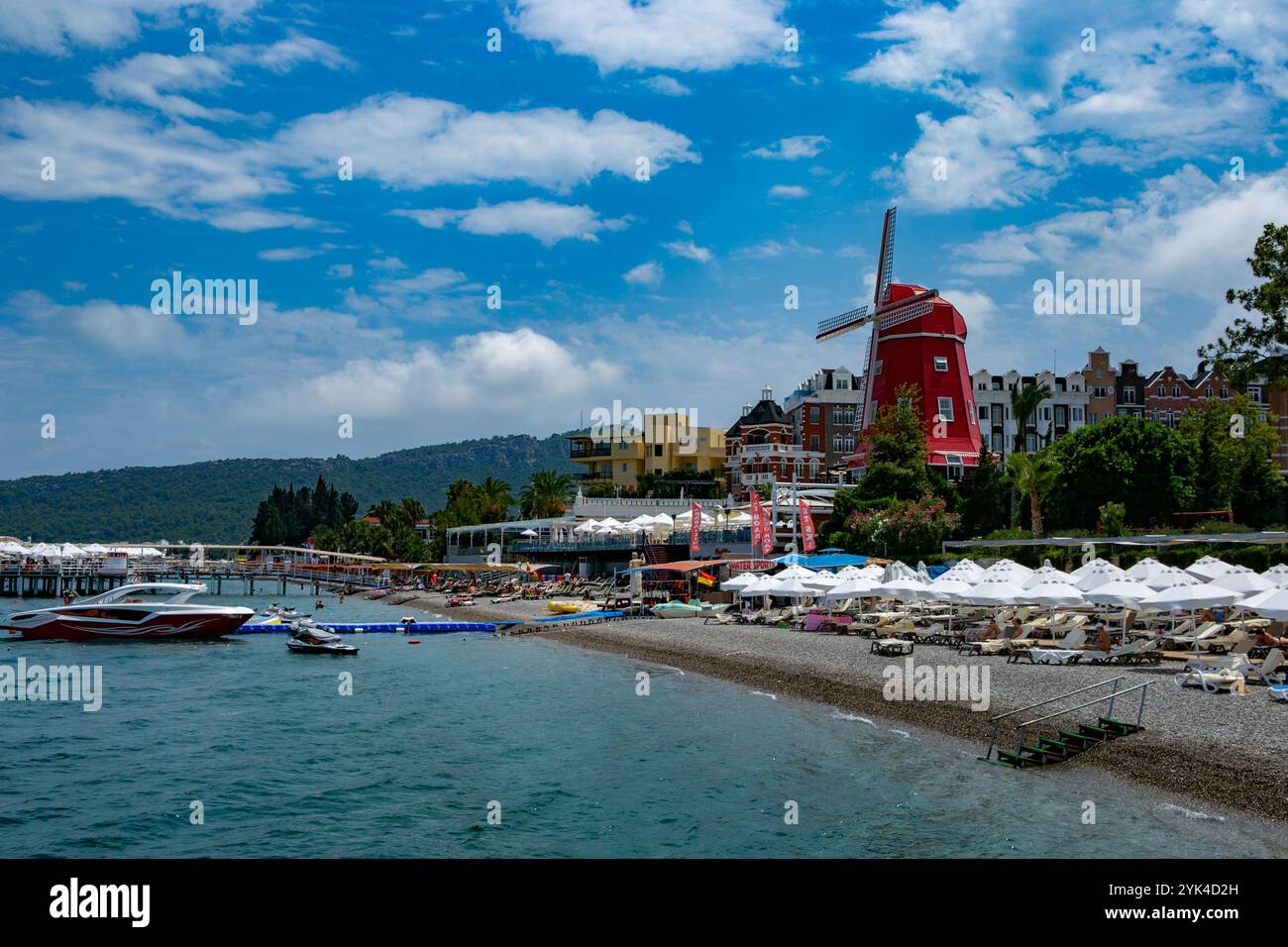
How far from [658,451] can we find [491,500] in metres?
22.6

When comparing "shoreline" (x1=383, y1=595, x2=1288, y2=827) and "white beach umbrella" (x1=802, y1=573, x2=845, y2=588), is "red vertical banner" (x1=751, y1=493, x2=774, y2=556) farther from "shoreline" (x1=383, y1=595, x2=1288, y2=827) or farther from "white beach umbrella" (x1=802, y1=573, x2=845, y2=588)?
"white beach umbrella" (x1=802, y1=573, x2=845, y2=588)

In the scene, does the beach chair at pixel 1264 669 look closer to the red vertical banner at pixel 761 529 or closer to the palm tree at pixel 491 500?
the red vertical banner at pixel 761 529

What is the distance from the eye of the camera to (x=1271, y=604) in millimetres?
22750

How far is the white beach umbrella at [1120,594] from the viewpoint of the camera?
2567cm

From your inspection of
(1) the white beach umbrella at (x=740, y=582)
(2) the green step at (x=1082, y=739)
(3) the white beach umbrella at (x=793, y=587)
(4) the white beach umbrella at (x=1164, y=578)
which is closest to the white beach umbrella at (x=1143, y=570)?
(4) the white beach umbrella at (x=1164, y=578)

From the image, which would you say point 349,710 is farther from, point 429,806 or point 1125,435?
point 1125,435

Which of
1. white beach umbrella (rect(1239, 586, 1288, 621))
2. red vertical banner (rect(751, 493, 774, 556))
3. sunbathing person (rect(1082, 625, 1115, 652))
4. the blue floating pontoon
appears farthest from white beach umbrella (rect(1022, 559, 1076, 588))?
the blue floating pontoon

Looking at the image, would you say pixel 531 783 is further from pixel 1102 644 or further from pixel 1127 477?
pixel 1127 477

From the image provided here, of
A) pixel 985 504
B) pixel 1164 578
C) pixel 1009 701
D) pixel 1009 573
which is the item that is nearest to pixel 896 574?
pixel 1009 573

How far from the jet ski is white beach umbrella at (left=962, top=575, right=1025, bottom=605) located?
86.0ft

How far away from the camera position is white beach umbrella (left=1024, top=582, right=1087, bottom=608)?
91.4ft

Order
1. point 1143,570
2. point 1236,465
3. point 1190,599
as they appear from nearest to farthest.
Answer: point 1190,599
point 1143,570
point 1236,465
